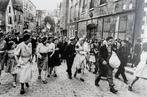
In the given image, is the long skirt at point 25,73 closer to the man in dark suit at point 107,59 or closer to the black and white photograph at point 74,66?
the black and white photograph at point 74,66

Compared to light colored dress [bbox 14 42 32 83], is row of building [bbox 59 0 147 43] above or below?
above

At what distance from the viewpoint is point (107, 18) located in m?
14.9

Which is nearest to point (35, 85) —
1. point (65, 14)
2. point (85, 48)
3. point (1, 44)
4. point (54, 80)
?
point (54, 80)

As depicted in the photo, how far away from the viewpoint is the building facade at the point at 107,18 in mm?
11992

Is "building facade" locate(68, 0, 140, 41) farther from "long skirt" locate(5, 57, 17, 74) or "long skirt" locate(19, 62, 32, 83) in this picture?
"long skirt" locate(19, 62, 32, 83)

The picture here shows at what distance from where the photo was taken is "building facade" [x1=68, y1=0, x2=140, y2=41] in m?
12.0

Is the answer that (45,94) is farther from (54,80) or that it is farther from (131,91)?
(131,91)

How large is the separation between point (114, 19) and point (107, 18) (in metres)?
1.25

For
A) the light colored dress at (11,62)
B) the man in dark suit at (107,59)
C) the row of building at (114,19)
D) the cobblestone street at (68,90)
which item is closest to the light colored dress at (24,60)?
the cobblestone street at (68,90)

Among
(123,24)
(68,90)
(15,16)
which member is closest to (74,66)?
(68,90)

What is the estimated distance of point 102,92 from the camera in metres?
5.89

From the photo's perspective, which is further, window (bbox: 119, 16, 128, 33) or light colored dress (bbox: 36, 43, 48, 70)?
window (bbox: 119, 16, 128, 33)

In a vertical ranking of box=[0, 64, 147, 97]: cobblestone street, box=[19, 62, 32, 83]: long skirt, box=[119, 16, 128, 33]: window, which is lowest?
box=[0, 64, 147, 97]: cobblestone street

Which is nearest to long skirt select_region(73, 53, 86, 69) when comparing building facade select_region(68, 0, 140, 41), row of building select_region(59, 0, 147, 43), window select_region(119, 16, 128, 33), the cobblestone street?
the cobblestone street
